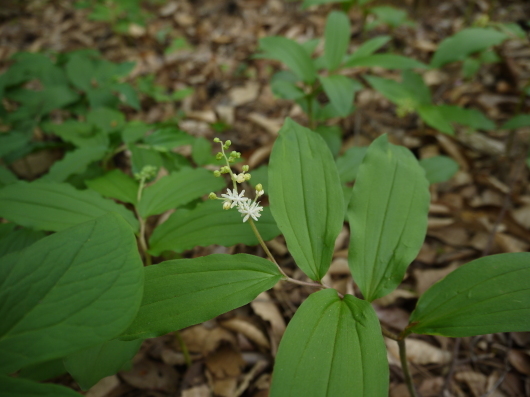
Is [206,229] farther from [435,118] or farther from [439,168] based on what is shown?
[435,118]

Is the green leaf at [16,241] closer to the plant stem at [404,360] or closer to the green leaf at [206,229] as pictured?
the green leaf at [206,229]

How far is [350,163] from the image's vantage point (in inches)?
93.6

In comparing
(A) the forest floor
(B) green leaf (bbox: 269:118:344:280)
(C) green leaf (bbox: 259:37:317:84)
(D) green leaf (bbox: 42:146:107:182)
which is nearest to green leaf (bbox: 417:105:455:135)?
(A) the forest floor

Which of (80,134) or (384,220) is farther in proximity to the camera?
(80,134)

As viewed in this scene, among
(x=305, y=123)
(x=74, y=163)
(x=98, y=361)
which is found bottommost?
(x=305, y=123)

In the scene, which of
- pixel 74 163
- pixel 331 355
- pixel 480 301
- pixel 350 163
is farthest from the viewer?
pixel 350 163

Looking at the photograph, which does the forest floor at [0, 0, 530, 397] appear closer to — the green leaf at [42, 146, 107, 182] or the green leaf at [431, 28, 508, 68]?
the green leaf at [431, 28, 508, 68]

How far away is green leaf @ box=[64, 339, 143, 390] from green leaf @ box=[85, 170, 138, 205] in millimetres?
787

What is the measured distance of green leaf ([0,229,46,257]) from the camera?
186cm

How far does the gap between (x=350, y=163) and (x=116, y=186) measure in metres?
1.48

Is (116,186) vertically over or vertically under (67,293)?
under

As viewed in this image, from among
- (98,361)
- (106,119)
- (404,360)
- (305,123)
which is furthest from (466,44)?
(98,361)

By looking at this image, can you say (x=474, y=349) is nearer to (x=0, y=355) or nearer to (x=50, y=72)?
(x=0, y=355)

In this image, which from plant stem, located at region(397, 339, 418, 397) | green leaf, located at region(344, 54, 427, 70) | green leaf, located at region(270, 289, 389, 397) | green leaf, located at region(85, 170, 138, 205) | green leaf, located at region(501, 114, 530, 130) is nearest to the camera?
green leaf, located at region(270, 289, 389, 397)
